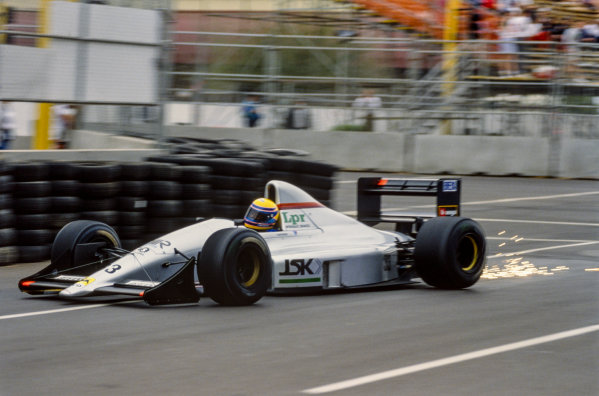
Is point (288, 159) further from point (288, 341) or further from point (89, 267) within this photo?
point (288, 341)

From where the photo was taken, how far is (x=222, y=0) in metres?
34.4

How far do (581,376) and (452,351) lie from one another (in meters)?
0.87

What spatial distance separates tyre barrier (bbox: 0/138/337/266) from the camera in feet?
33.3

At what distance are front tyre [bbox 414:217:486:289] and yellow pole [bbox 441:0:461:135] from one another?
1415 centimetres

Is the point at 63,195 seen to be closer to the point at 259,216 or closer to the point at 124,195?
the point at 124,195

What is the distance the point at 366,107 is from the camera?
23203 millimetres

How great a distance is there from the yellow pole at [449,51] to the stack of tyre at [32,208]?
1410 cm

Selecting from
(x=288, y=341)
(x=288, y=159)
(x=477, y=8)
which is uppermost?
(x=477, y=8)

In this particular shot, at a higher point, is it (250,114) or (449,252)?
(250,114)

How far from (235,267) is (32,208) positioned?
3.47 m

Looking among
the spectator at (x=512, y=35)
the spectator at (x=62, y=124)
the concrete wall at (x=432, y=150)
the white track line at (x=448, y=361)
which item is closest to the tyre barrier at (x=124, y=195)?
the spectator at (x=62, y=124)

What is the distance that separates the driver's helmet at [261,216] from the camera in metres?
8.56

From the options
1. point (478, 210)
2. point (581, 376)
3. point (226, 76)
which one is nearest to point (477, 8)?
point (226, 76)

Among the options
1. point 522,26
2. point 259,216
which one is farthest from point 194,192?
point 522,26
